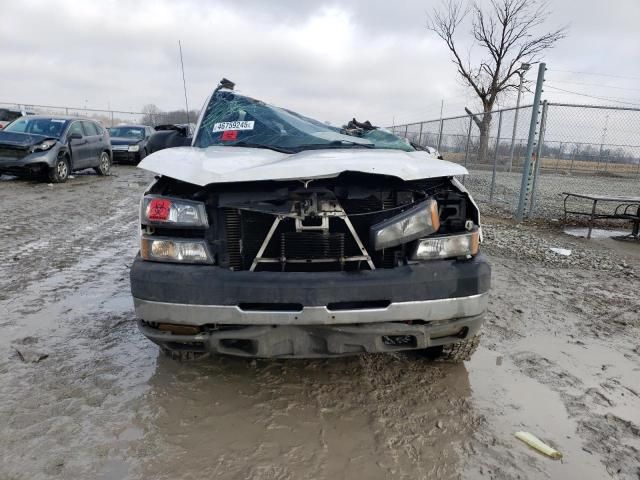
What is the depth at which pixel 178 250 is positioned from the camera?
244 centimetres

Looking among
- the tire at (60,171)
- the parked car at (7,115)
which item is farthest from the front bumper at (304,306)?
the parked car at (7,115)

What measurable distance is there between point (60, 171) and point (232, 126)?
987cm

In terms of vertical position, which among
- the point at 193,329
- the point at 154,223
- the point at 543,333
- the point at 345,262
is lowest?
the point at 543,333

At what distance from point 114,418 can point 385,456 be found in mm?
1403

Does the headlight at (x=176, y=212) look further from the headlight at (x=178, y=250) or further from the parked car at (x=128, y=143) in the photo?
the parked car at (x=128, y=143)

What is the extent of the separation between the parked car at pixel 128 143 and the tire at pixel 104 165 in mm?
3013

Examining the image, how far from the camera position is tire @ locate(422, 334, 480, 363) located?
2900mm

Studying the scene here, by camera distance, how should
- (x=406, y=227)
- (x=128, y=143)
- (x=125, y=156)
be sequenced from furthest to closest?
(x=125, y=156) → (x=128, y=143) → (x=406, y=227)

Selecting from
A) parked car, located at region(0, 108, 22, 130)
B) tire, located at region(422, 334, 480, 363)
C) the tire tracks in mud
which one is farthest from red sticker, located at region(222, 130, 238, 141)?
parked car, located at region(0, 108, 22, 130)

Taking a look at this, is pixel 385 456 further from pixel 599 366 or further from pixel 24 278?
pixel 24 278

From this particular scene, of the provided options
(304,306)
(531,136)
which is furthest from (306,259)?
(531,136)

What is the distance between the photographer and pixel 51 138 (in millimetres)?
11352

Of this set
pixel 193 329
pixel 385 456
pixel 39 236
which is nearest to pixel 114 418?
pixel 193 329

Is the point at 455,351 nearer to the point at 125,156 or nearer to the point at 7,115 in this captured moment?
the point at 125,156
